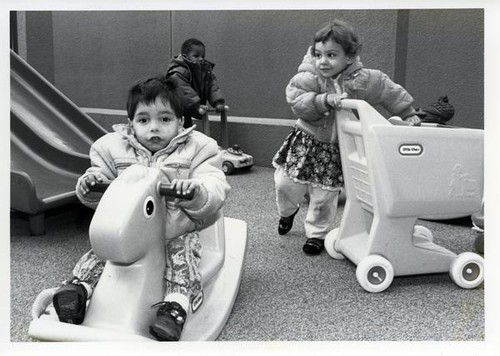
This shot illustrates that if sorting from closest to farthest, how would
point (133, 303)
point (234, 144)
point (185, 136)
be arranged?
1. point (133, 303)
2. point (185, 136)
3. point (234, 144)

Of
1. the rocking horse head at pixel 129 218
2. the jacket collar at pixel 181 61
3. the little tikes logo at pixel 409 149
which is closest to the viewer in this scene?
the rocking horse head at pixel 129 218

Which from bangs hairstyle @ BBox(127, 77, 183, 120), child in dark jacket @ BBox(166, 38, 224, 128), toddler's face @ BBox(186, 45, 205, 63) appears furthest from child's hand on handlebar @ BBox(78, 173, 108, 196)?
toddler's face @ BBox(186, 45, 205, 63)

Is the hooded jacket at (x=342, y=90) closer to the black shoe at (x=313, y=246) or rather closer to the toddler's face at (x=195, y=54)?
the black shoe at (x=313, y=246)

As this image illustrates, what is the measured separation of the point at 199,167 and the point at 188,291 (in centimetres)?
17

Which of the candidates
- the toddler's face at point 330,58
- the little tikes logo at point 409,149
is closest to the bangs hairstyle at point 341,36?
the toddler's face at point 330,58

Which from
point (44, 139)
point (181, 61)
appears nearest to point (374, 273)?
point (181, 61)

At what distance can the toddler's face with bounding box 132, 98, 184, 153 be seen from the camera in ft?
2.50

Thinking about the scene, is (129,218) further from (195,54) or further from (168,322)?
(195,54)

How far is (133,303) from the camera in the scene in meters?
0.67

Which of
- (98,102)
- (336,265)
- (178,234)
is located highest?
(98,102)

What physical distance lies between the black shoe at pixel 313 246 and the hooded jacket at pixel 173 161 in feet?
1.13

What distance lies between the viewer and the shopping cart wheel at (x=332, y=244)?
105cm
